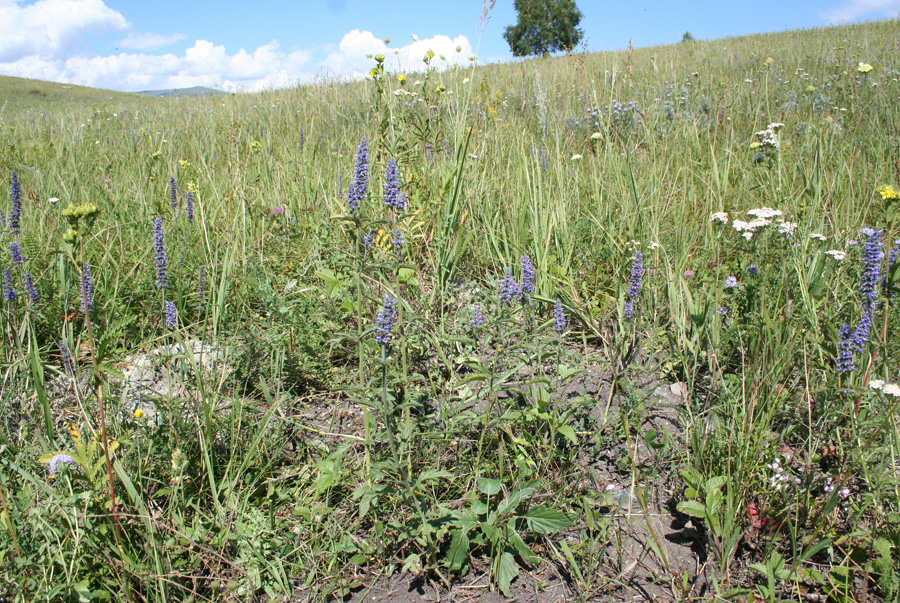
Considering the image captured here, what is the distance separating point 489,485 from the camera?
1320 millimetres

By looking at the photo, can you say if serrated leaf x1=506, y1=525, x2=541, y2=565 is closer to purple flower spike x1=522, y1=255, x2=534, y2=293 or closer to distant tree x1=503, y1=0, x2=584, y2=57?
purple flower spike x1=522, y1=255, x2=534, y2=293

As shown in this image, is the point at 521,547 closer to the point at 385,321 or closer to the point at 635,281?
the point at 385,321

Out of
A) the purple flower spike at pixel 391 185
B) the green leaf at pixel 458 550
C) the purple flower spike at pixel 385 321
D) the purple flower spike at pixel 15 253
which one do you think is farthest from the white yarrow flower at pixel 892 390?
the purple flower spike at pixel 15 253

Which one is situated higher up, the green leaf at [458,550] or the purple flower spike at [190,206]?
the purple flower spike at [190,206]

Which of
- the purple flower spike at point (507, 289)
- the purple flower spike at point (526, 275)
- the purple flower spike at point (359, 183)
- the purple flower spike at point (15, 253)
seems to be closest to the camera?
the purple flower spike at point (359, 183)

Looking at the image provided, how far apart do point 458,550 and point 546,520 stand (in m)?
0.24

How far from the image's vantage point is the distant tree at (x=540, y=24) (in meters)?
38.7

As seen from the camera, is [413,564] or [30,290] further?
[30,290]

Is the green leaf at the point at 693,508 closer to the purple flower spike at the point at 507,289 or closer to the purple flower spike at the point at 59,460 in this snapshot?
the purple flower spike at the point at 507,289

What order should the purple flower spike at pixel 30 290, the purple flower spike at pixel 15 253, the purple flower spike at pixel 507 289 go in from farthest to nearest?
1. the purple flower spike at pixel 15 253
2. the purple flower spike at pixel 30 290
3. the purple flower spike at pixel 507 289

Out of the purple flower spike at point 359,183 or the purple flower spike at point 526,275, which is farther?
the purple flower spike at point 526,275

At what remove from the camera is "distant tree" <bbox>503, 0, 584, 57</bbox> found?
38719 millimetres

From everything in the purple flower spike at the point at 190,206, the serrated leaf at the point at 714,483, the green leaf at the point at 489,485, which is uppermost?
the purple flower spike at the point at 190,206

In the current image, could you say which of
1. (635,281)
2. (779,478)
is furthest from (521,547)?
(635,281)
